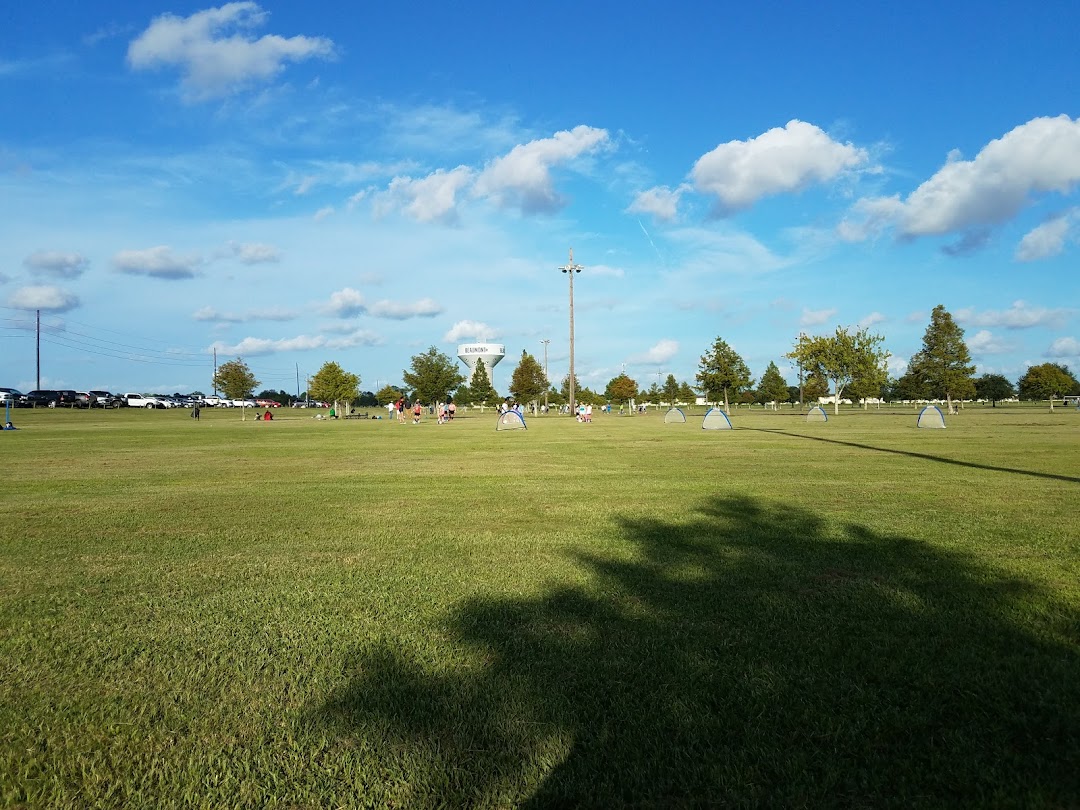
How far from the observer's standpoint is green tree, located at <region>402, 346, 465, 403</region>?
3226 inches

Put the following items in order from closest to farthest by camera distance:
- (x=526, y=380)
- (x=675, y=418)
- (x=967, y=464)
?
1. (x=967, y=464)
2. (x=675, y=418)
3. (x=526, y=380)

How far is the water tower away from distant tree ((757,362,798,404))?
51450 millimetres

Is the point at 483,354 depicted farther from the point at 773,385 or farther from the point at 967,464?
the point at 967,464

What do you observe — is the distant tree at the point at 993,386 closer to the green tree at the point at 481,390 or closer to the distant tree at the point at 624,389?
the distant tree at the point at 624,389

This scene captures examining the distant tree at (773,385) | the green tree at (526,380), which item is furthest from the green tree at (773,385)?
the green tree at (526,380)

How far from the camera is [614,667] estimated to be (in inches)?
171

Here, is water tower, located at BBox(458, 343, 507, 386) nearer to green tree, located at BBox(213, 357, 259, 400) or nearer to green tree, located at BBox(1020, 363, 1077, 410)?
green tree, located at BBox(213, 357, 259, 400)

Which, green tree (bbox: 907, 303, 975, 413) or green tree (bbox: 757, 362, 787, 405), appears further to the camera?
green tree (bbox: 757, 362, 787, 405)

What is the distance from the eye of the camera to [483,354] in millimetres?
140875

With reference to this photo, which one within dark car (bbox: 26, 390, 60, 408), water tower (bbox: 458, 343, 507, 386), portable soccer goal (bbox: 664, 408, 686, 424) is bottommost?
portable soccer goal (bbox: 664, 408, 686, 424)

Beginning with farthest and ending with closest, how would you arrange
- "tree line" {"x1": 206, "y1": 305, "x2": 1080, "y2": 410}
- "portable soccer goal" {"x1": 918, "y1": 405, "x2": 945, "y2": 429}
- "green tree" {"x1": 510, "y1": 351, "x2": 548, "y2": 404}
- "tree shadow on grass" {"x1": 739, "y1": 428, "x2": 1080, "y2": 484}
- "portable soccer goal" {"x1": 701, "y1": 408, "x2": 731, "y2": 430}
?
"green tree" {"x1": 510, "y1": 351, "x2": 548, "y2": 404} < "tree line" {"x1": 206, "y1": 305, "x2": 1080, "y2": 410} < "portable soccer goal" {"x1": 701, "y1": 408, "x2": 731, "y2": 430} < "portable soccer goal" {"x1": 918, "y1": 405, "x2": 945, "y2": 429} < "tree shadow on grass" {"x1": 739, "y1": 428, "x2": 1080, "y2": 484}

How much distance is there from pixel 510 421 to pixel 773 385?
107 m

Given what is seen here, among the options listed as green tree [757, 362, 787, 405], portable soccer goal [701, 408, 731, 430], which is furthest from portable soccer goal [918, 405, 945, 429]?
green tree [757, 362, 787, 405]

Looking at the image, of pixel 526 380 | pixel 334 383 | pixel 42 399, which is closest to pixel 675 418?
pixel 334 383
